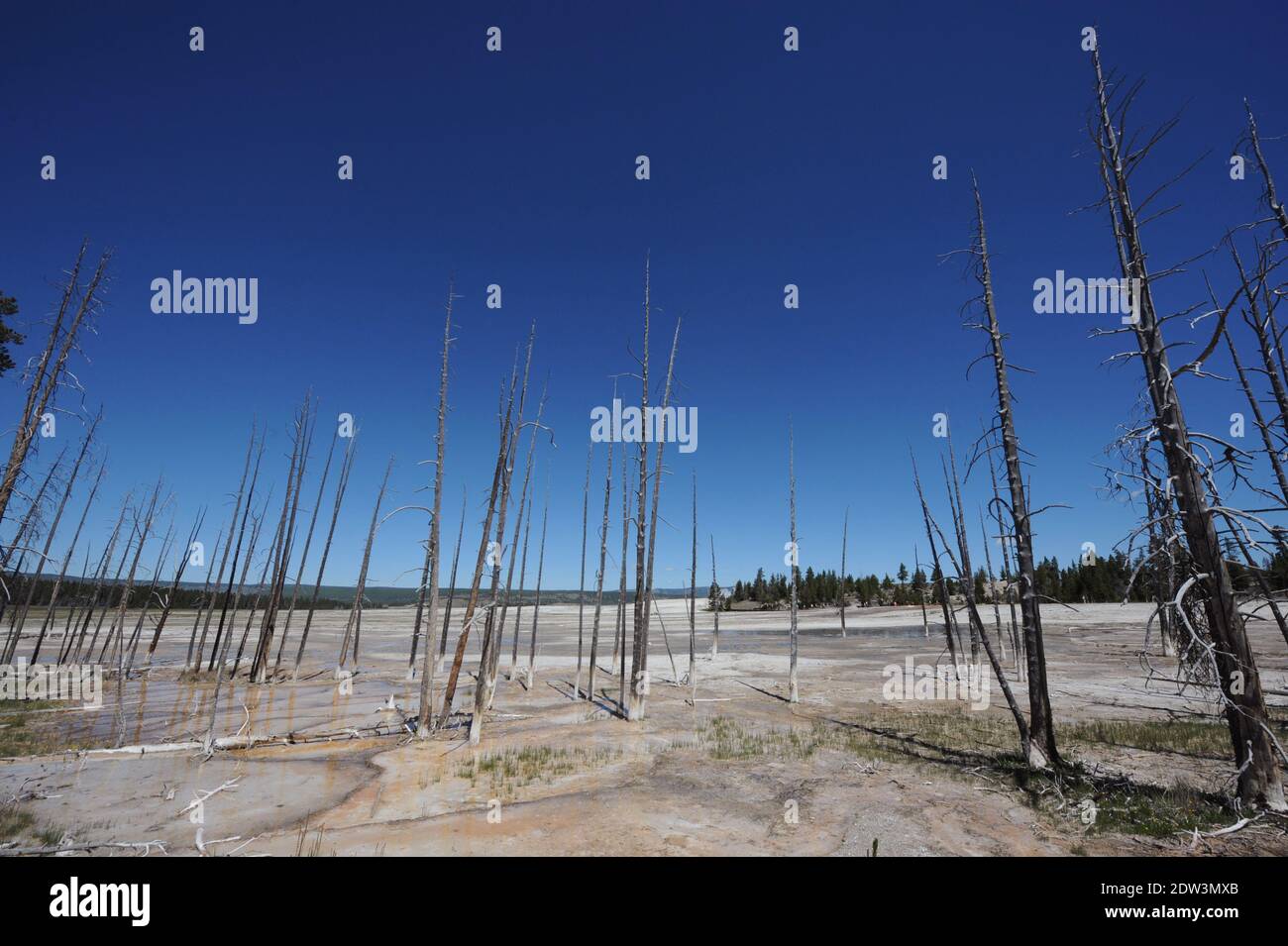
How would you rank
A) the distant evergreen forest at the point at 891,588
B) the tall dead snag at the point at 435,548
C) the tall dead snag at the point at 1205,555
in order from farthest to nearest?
the distant evergreen forest at the point at 891,588 → the tall dead snag at the point at 435,548 → the tall dead snag at the point at 1205,555

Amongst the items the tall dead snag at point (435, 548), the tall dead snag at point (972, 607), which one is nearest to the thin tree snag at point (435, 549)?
the tall dead snag at point (435, 548)

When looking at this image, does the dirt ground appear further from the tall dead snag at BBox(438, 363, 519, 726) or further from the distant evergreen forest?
the distant evergreen forest

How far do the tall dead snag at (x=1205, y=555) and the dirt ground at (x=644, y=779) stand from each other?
985 mm

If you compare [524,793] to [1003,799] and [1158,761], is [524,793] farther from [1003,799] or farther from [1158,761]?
[1158,761]

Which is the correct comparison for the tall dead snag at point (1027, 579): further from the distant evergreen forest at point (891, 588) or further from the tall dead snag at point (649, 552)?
the distant evergreen forest at point (891, 588)

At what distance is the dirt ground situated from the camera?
8.62m

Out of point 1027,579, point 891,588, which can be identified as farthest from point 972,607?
point 891,588

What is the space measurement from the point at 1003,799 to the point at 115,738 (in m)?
23.7

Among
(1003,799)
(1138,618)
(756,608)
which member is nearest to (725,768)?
(1003,799)
